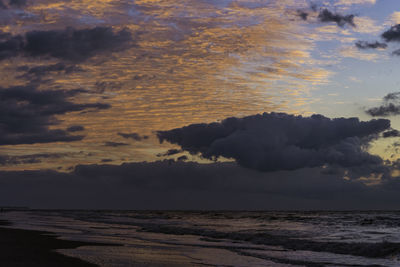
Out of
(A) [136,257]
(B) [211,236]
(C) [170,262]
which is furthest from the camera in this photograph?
(B) [211,236]

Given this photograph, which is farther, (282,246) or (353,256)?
(282,246)

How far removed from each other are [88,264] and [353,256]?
1584cm

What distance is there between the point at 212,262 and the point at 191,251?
570 centimetres

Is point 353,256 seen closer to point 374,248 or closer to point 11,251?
point 374,248

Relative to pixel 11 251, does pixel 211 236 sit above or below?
below

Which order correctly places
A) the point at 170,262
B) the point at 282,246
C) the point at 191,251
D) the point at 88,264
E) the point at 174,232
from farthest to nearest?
the point at 174,232 < the point at 282,246 < the point at 191,251 < the point at 170,262 < the point at 88,264

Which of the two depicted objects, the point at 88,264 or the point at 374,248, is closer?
the point at 88,264

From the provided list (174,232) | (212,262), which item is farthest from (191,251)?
(174,232)

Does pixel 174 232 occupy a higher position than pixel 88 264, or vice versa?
pixel 88 264

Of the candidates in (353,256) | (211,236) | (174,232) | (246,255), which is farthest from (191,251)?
(174,232)

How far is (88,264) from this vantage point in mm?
19828

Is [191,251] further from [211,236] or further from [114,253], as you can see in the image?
[211,236]

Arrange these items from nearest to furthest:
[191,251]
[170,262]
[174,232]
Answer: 1. [170,262]
2. [191,251]
3. [174,232]

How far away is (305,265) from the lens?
21.5 m
